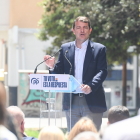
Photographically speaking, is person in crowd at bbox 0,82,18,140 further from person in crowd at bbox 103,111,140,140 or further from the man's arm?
the man's arm

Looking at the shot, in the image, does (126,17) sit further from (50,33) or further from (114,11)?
(50,33)

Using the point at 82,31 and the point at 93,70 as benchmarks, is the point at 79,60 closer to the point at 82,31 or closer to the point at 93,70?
the point at 93,70

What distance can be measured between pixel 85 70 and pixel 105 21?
278 inches

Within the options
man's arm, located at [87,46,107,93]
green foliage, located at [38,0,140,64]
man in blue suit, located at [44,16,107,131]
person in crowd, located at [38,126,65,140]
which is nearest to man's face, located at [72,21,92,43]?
man in blue suit, located at [44,16,107,131]

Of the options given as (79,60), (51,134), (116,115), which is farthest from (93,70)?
(51,134)

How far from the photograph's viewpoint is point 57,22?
11641mm

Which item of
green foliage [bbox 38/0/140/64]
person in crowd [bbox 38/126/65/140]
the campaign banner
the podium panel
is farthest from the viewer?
green foliage [bbox 38/0/140/64]

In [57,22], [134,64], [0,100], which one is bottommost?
[134,64]

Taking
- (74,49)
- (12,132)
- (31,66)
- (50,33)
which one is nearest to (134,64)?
(31,66)

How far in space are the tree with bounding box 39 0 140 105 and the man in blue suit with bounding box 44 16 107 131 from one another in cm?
570

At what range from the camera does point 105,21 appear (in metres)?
10.8

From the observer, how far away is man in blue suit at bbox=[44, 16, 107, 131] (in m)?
3.99

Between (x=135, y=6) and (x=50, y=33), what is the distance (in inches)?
133

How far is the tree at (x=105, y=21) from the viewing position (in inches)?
400
